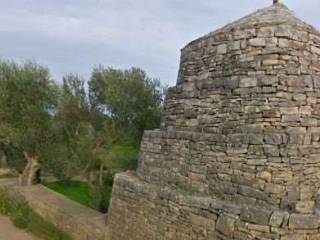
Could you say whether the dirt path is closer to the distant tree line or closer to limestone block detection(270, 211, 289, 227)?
the distant tree line

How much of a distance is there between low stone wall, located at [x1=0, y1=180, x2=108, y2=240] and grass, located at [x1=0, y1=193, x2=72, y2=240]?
15 centimetres

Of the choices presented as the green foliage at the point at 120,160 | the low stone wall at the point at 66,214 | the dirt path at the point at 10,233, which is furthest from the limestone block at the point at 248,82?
the dirt path at the point at 10,233

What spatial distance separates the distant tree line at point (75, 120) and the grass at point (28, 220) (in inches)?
78.0

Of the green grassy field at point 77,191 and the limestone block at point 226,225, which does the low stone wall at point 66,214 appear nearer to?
the green grassy field at point 77,191

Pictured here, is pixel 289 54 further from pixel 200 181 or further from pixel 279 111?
pixel 200 181

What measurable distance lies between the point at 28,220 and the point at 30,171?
12.6 ft

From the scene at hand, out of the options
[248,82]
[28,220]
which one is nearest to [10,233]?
[28,220]

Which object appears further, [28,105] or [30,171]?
[30,171]

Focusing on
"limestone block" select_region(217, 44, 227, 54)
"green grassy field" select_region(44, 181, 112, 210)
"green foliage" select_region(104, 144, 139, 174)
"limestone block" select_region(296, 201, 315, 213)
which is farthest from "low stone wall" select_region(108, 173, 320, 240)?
"green grassy field" select_region(44, 181, 112, 210)

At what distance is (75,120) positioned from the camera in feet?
50.3

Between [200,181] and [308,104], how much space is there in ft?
7.79

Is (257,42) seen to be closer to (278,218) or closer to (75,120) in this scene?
(278,218)

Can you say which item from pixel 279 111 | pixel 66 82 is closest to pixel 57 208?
pixel 66 82

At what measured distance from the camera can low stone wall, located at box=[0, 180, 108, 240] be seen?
10.0 m
